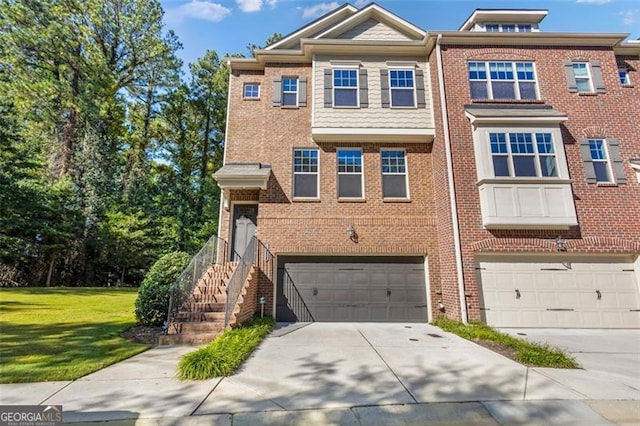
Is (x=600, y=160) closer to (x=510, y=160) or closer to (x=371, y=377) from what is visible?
(x=510, y=160)

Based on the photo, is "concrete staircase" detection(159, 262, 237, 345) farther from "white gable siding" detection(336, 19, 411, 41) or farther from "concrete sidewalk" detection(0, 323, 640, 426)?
"white gable siding" detection(336, 19, 411, 41)

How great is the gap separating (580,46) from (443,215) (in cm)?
777

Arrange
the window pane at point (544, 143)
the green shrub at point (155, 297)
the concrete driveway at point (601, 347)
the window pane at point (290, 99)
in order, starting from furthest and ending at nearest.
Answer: the window pane at point (290, 99)
the window pane at point (544, 143)
the green shrub at point (155, 297)
the concrete driveway at point (601, 347)

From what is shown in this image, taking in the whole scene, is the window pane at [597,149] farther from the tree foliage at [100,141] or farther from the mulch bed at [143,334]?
the tree foliage at [100,141]

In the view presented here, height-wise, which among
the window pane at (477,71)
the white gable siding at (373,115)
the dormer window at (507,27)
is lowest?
the white gable siding at (373,115)

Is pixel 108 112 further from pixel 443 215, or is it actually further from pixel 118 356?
pixel 443 215

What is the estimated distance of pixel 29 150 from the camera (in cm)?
1658

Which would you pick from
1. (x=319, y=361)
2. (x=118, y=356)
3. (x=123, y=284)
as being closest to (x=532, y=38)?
(x=319, y=361)

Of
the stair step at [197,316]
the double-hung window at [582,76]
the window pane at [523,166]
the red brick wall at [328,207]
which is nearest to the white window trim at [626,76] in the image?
the double-hung window at [582,76]

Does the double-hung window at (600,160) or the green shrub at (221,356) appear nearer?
the green shrub at (221,356)

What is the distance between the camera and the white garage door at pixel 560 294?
8.49 m

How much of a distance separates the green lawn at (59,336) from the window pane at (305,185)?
6.12 metres

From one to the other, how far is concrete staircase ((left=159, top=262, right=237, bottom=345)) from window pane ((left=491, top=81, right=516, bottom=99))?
34.8 ft

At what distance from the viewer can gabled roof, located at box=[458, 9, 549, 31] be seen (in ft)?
39.0
